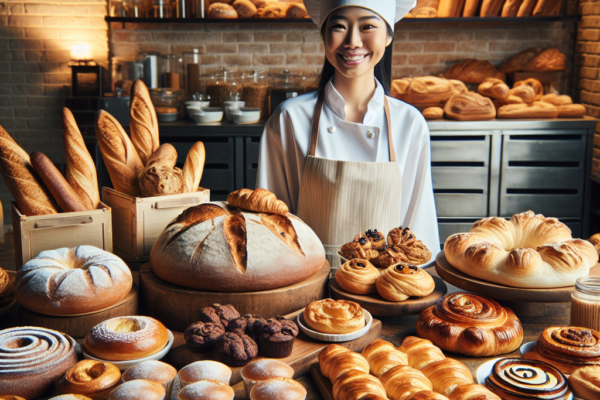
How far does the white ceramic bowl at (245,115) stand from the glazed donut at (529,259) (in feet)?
8.41

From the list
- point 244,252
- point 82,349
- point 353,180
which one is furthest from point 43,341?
point 353,180

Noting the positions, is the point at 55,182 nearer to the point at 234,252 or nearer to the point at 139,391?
the point at 234,252

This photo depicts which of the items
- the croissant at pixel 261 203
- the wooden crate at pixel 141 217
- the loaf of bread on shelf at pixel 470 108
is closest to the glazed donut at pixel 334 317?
the croissant at pixel 261 203

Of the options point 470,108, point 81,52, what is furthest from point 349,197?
point 81,52

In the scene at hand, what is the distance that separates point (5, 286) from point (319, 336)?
0.67 metres

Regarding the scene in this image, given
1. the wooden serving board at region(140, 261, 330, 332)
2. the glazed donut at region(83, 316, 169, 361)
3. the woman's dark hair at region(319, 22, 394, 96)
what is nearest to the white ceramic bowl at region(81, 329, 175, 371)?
the glazed donut at region(83, 316, 169, 361)

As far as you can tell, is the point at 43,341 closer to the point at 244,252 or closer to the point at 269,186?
the point at 244,252

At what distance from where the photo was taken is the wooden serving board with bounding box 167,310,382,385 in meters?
0.97

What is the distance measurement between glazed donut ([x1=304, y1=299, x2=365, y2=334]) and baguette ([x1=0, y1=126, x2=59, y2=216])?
0.61 meters

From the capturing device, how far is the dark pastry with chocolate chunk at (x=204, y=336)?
0.97 m

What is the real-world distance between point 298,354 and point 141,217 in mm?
550

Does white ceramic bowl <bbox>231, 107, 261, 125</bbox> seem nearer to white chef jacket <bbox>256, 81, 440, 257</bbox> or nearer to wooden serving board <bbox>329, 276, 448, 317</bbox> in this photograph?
white chef jacket <bbox>256, 81, 440, 257</bbox>

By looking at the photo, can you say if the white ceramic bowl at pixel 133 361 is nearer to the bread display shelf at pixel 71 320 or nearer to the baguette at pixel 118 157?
the bread display shelf at pixel 71 320

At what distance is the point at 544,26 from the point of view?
422 cm
